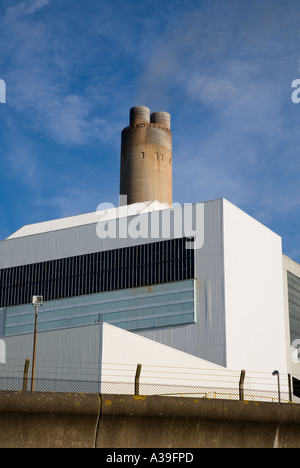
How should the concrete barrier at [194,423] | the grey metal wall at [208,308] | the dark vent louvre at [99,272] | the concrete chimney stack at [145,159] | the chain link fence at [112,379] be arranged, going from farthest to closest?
the concrete chimney stack at [145,159], the dark vent louvre at [99,272], the grey metal wall at [208,308], the chain link fence at [112,379], the concrete barrier at [194,423]

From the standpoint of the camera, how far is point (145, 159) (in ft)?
285

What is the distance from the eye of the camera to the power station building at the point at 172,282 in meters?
53.0

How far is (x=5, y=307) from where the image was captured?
6141 cm

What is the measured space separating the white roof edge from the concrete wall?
128 ft

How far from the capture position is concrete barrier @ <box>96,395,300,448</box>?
781 inches

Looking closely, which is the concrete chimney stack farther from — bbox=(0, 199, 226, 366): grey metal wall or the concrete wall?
the concrete wall

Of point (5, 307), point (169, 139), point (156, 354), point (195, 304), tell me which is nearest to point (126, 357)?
point (156, 354)

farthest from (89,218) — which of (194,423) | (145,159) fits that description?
(194,423)

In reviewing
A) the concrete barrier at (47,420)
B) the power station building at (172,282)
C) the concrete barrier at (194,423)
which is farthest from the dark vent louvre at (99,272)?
the concrete barrier at (47,420)
